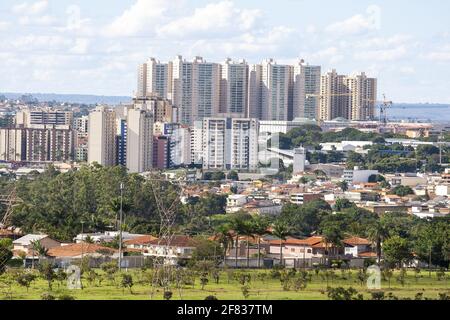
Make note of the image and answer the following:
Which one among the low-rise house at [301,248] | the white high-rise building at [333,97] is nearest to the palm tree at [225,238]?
the low-rise house at [301,248]

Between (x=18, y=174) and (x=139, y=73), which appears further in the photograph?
(x=139, y=73)

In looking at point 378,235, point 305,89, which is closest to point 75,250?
point 378,235

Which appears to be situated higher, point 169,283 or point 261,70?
point 261,70

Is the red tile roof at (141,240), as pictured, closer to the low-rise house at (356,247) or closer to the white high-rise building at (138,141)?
the low-rise house at (356,247)

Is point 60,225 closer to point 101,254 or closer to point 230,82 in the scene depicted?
point 101,254

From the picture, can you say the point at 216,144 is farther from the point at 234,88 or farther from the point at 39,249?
the point at 39,249
